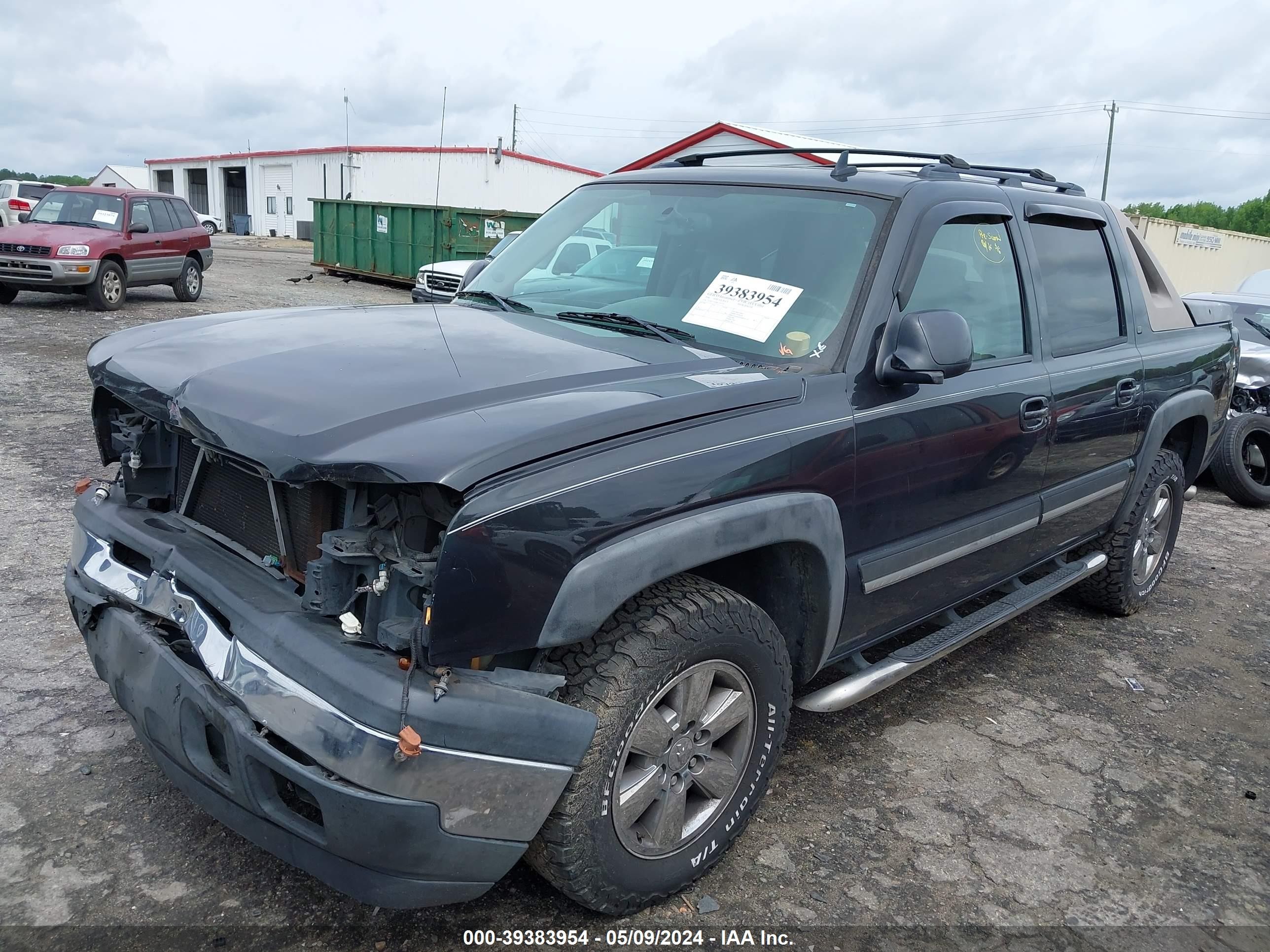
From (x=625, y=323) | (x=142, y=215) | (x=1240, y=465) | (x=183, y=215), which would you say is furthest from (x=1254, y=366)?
(x=183, y=215)

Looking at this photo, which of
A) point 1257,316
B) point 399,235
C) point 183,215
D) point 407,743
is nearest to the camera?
point 407,743

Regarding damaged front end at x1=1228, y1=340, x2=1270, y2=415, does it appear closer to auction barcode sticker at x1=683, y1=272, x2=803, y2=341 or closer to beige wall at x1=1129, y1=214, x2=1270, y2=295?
auction barcode sticker at x1=683, y1=272, x2=803, y2=341

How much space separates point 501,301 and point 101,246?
1193 centimetres

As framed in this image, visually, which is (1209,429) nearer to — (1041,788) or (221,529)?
(1041,788)

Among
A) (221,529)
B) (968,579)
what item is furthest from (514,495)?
(968,579)

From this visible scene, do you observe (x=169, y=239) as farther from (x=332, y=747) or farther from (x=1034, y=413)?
(x=332, y=747)

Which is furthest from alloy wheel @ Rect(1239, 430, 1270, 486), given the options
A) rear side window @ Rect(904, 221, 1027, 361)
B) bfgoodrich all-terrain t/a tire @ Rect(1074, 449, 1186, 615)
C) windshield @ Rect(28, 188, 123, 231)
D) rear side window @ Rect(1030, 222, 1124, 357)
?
windshield @ Rect(28, 188, 123, 231)

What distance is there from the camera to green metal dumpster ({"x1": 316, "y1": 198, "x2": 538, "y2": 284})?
19.2 m

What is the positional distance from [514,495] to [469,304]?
1.79 metres

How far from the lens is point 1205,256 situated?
30.1 metres

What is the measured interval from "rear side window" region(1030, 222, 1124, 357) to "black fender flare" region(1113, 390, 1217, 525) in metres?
0.51

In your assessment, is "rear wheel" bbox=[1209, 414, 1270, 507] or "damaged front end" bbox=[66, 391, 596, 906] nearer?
"damaged front end" bbox=[66, 391, 596, 906]

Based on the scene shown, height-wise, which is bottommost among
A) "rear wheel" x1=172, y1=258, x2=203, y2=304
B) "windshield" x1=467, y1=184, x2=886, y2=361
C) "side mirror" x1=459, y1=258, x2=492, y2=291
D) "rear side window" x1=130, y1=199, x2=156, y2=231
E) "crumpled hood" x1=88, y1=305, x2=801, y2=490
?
"rear wheel" x1=172, y1=258, x2=203, y2=304

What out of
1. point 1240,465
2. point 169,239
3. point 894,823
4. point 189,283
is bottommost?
point 189,283
